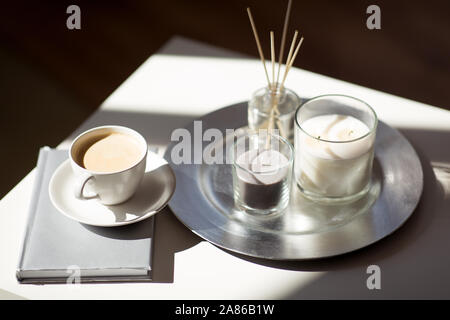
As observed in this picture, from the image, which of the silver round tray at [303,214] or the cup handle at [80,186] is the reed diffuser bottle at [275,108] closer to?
the silver round tray at [303,214]

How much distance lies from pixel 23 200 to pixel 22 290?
16 cm

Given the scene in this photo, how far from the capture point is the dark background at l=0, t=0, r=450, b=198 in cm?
177

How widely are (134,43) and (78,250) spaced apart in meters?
1.31

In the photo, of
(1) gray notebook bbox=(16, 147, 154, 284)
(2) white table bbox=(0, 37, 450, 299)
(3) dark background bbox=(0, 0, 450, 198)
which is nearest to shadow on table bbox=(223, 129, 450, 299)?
(2) white table bbox=(0, 37, 450, 299)

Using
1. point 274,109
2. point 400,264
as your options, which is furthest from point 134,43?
point 400,264

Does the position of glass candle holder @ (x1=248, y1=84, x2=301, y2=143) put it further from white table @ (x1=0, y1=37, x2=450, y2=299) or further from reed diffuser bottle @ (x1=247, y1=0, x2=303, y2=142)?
white table @ (x1=0, y1=37, x2=450, y2=299)

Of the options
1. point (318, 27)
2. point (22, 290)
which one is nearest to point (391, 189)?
point (22, 290)

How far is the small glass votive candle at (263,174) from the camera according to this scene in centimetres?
84

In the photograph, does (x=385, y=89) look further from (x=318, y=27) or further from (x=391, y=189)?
(x=318, y=27)

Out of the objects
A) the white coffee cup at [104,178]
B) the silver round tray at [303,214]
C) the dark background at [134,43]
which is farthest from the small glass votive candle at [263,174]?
the dark background at [134,43]

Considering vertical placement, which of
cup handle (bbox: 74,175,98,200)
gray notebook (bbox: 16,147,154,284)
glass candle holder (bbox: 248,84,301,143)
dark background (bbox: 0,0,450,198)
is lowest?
dark background (bbox: 0,0,450,198)

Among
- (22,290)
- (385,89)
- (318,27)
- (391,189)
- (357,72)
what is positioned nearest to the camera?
(22,290)

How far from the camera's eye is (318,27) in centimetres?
203

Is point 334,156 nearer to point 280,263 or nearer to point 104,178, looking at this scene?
point 280,263
